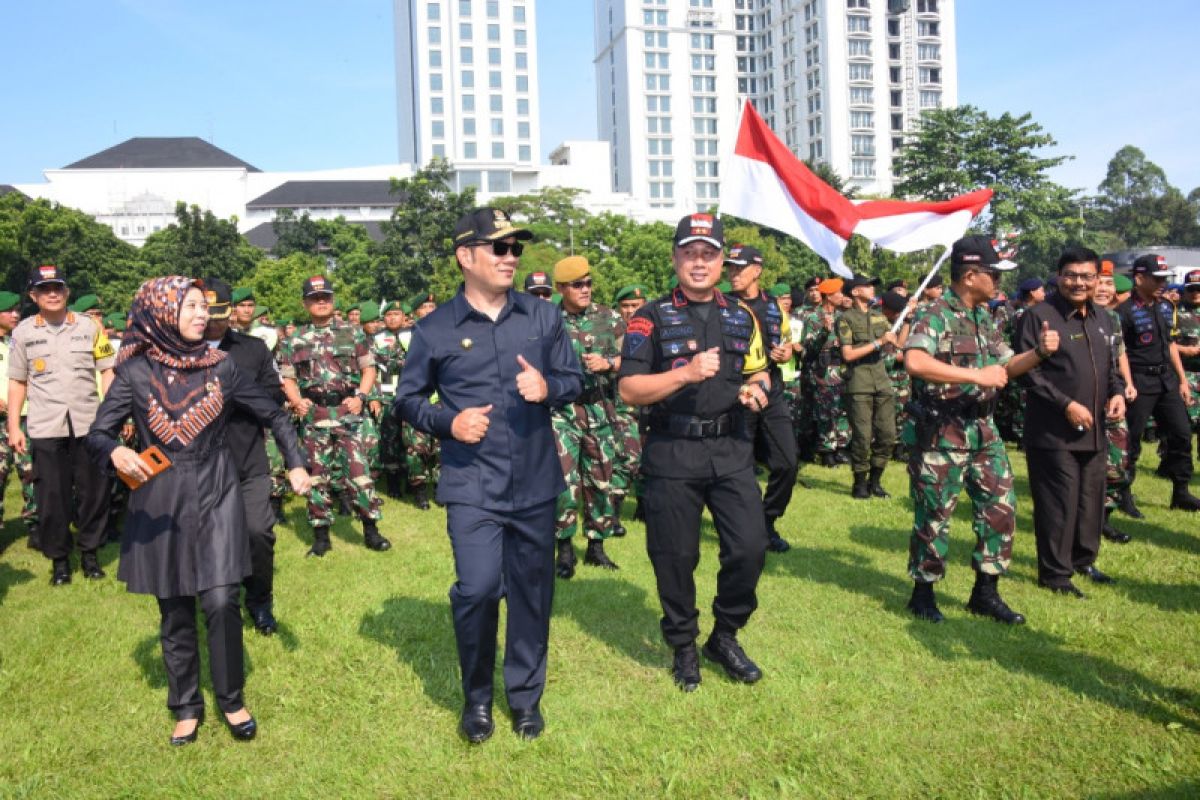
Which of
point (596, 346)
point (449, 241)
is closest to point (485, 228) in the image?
point (596, 346)

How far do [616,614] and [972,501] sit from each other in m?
2.48

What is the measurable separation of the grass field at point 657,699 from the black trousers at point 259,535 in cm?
30

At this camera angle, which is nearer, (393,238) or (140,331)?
(140,331)

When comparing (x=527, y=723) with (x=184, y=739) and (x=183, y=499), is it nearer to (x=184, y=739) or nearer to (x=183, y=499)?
(x=184, y=739)

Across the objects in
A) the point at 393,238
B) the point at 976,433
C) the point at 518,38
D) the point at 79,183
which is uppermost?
the point at 518,38

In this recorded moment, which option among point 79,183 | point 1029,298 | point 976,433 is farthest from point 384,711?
point 79,183

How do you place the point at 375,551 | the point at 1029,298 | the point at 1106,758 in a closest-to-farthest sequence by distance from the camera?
1. the point at 1106,758
2. the point at 375,551
3. the point at 1029,298

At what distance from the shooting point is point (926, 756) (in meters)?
4.09

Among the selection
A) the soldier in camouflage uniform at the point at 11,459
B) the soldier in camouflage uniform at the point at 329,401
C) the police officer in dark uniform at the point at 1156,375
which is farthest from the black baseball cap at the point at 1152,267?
the soldier in camouflage uniform at the point at 11,459

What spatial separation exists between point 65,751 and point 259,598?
1782 millimetres

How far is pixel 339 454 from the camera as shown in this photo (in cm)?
869

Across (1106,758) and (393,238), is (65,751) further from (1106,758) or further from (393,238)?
(393,238)

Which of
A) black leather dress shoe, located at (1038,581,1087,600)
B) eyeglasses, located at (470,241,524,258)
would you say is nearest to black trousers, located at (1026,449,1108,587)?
black leather dress shoe, located at (1038,581,1087,600)

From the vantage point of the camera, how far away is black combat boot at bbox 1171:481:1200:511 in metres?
9.00
